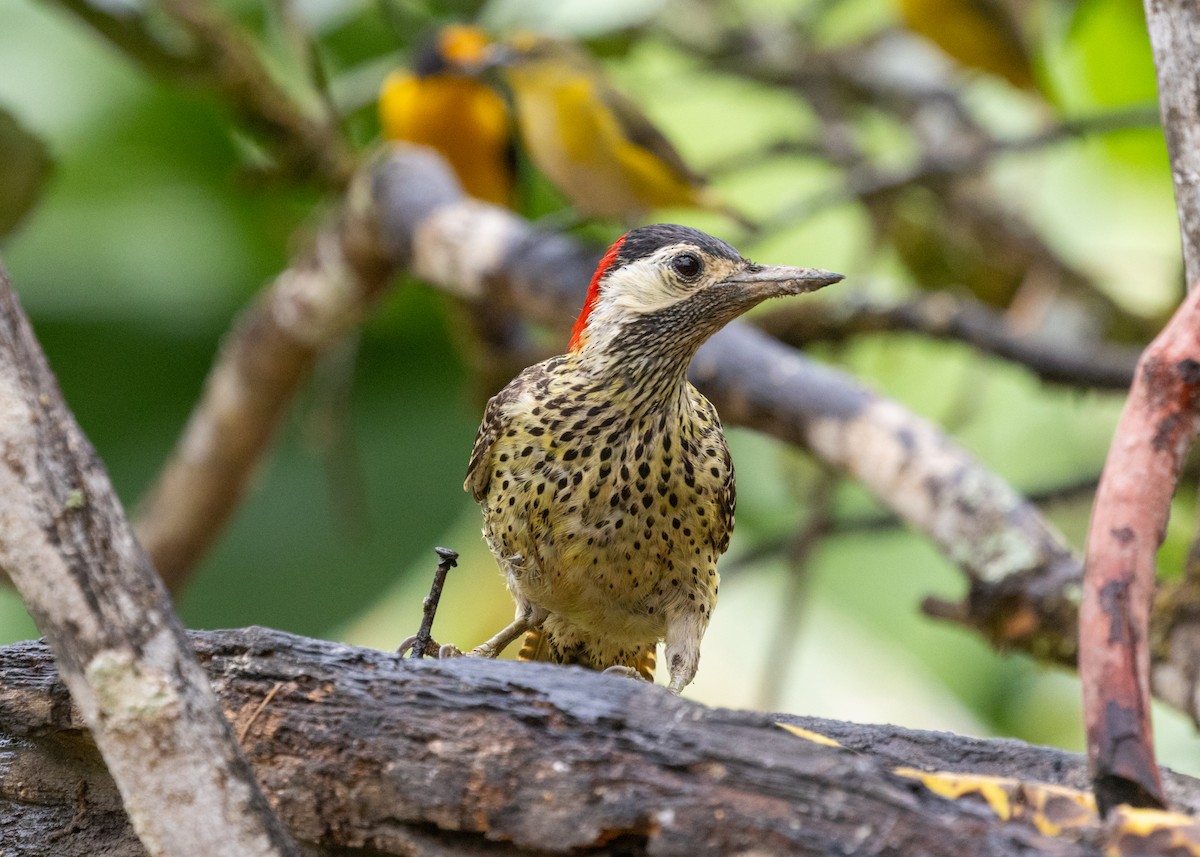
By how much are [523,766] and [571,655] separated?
1.01m

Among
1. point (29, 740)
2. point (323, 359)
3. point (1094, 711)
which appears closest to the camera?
Result: point (1094, 711)

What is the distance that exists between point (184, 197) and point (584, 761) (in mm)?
5308

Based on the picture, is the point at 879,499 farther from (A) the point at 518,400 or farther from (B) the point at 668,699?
(B) the point at 668,699

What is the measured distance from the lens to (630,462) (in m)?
2.08

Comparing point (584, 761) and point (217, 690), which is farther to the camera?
point (217, 690)

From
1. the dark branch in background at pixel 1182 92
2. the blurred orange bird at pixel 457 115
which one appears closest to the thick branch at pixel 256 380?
the blurred orange bird at pixel 457 115

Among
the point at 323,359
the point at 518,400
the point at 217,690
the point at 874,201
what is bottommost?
the point at 217,690

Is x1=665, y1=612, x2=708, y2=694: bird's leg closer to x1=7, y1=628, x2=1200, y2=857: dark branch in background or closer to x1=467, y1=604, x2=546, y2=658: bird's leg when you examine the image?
x1=467, y1=604, x2=546, y2=658: bird's leg

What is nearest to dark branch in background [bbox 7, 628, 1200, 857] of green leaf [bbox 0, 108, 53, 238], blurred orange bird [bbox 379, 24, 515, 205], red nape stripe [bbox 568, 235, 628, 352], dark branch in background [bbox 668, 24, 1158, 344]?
red nape stripe [bbox 568, 235, 628, 352]

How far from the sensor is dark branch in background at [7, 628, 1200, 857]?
1.29 metres

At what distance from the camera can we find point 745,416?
10.7 ft

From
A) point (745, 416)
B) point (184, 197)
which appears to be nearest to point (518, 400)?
point (745, 416)

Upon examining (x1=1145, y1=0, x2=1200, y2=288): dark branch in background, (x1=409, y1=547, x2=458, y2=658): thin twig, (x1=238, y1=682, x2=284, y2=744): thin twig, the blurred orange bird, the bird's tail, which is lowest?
(x1=238, y1=682, x2=284, y2=744): thin twig

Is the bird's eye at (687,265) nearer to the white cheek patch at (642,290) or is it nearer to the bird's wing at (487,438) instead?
the white cheek patch at (642,290)
